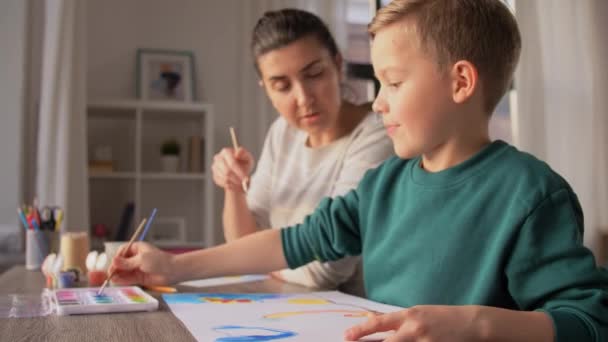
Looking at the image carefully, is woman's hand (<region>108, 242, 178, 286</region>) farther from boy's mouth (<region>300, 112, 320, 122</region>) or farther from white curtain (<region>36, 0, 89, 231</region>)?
white curtain (<region>36, 0, 89, 231</region>)

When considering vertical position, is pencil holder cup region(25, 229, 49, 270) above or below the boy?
below

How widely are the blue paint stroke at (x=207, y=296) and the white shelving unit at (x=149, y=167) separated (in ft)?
7.29

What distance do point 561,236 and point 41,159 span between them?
8.19 ft

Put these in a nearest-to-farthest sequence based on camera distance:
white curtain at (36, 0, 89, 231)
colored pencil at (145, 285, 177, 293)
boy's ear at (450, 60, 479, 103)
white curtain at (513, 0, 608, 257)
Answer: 1. boy's ear at (450, 60, 479, 103)
2. colored pencil at (145, 285, 177, 293)
3. white curtain at (513, 0, 608, 257)
4. white curtain at (36, 0, 89, 231)

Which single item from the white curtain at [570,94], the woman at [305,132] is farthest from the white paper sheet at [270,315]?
the white curtain at [570,94]

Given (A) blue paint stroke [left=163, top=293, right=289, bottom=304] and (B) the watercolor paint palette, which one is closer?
(B) the watercolor paint palette

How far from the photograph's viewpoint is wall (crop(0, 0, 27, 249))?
9.41 feet

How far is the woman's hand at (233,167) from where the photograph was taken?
4.60 ft

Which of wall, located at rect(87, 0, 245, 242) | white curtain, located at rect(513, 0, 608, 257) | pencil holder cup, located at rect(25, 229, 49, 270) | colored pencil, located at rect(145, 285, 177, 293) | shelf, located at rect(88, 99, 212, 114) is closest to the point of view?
colored pencil, located at rect(145, 285, 177, 293)

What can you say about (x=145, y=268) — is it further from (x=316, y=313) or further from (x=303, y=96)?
(x=303, y=96)

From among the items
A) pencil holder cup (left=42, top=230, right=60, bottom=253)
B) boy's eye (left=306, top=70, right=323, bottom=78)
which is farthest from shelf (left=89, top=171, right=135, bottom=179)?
boy's eye (left=306, top=70, right=323, bottom=78)

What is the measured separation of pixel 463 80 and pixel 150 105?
8.22ft

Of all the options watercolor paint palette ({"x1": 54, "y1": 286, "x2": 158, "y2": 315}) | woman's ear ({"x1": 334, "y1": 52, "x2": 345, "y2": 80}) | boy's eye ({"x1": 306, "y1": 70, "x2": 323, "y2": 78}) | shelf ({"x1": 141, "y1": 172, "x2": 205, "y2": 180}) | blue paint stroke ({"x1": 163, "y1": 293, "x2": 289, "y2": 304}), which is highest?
woman's ear ({"x1": 334, "y1": 52, "x2": 345, "y2": 80})

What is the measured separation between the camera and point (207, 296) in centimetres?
93
